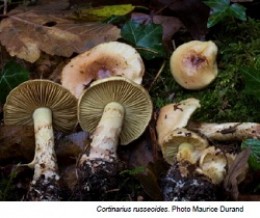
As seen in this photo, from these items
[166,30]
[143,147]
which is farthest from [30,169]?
[166,30]

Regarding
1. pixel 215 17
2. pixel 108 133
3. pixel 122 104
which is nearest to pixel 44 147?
pixel 108 133

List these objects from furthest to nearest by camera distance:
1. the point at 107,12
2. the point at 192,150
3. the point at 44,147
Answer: the point at 107,12 < the point at 44,147 < the point at 192,150

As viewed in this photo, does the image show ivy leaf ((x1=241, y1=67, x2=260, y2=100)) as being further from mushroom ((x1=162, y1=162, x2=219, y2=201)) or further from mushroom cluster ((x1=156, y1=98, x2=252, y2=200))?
mushroom ((x1=162, y1=162, x2=219, y2=201))

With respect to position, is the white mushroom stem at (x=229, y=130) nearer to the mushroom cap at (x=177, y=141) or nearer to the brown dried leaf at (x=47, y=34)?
the mushroom cap at (x=177, y=141)

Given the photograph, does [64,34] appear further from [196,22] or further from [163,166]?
[163,166]

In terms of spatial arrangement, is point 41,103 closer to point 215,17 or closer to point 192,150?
point 192,150

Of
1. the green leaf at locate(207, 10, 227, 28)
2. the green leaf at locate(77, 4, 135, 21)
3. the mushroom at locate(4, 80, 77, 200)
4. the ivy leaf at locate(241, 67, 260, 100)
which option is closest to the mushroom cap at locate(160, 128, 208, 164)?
the ivy leaf at locate(241, 67, 260, 100)
